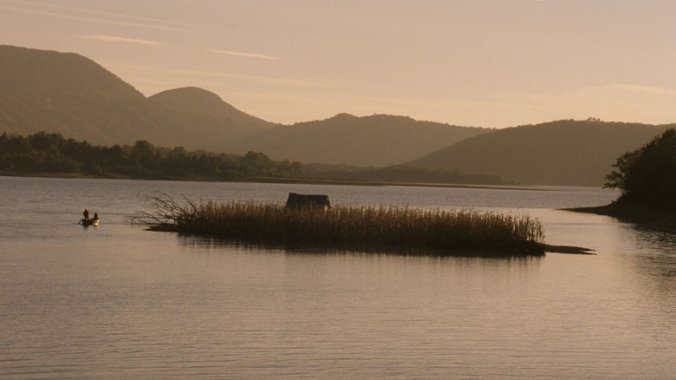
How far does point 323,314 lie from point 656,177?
274ft

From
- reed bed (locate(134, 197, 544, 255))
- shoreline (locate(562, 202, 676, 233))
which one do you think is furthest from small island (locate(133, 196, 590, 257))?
shoreline (locate(562, 202, 676, 233))

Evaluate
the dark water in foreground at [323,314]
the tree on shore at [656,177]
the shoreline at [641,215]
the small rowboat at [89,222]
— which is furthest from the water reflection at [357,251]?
the tree on shore at [656,177]

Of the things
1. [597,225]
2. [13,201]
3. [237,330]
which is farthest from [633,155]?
[237,330]

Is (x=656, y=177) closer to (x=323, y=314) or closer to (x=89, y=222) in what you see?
(x=89, y=222)

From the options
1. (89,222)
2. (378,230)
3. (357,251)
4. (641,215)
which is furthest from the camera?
(641,215)

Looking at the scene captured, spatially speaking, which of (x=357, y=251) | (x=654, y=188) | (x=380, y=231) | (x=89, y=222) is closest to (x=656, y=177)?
(x=654, y=188)

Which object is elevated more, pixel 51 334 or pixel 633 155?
pixel 633 155

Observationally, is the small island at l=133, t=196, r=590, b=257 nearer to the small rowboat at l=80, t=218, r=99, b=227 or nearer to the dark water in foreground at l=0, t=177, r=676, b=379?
the dark water in foreground at l=0, t=177, r=676, b=379

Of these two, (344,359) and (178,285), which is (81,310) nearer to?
(178,285)

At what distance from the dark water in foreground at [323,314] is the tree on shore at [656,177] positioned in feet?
154

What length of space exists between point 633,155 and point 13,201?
269ft

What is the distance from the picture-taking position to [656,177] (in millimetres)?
110000

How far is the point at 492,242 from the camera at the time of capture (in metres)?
62.4

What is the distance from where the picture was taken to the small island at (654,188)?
342ft
